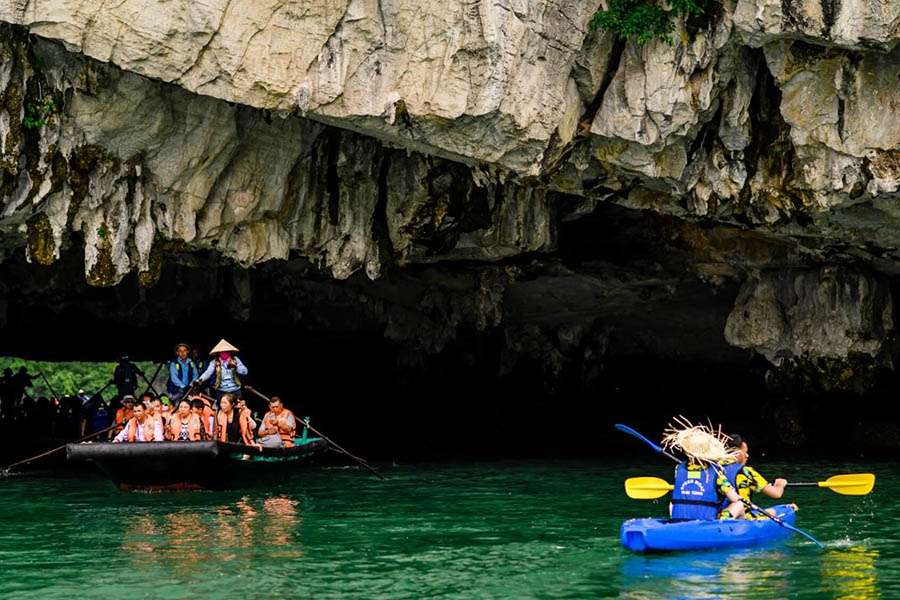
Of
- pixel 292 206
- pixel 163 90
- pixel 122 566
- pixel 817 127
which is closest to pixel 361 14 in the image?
pixel 163 90

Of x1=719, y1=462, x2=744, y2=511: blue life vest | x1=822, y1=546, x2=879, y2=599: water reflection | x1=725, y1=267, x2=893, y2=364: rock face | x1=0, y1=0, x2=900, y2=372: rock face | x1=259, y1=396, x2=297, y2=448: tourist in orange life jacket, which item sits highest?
x1=0, y1=0, x2=900, y2=372: rock face

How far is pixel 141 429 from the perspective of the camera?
60.3ft

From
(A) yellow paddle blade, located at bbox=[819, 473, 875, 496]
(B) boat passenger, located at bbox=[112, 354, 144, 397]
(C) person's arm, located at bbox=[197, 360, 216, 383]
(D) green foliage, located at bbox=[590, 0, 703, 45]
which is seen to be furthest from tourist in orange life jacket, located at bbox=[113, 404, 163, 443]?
(A) yellow paddle blade, located at bbox=[819, 473, 875, 496]

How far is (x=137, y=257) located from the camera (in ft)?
56.3

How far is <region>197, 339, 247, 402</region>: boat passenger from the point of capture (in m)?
19.1

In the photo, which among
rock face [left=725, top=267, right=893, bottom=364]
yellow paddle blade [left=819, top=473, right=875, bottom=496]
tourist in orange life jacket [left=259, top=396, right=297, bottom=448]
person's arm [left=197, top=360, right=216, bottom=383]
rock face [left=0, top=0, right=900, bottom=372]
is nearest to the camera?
yellow paddle blade [left=819, top=473, right=875, bottom=496]

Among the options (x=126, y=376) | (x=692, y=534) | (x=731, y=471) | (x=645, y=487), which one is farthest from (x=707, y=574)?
(x=126, y=376)

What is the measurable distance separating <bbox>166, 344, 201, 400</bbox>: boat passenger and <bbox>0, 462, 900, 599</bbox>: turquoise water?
1.84 metres

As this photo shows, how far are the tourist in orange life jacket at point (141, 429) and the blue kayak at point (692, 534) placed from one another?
840 centimetres

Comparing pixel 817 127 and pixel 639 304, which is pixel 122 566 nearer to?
pixel 817 127

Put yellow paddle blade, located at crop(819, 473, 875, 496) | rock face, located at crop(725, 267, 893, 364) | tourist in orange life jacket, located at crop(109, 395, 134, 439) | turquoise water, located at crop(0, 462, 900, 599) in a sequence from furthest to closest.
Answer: rock face, located at crop(725, 267, 893, 364) < tourist in orange life jacket, located at crop(109, 395, 134, 439) < yellow paddle blade, located at crop(819, 473, 875, 496) < turquoise water, located at crop(0, 462, 900, 599)

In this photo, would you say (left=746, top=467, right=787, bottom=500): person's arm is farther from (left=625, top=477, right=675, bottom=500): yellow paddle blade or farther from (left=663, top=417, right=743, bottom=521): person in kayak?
(left=625, top=477, right=675, bottom=500): yellow paddle blade

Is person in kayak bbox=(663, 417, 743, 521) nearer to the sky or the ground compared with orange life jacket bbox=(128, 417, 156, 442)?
nearer to the ground

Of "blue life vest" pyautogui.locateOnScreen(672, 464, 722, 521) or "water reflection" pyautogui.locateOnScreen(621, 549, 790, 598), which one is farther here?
"blue life vest" pyautogui.locateOnScreen(672, 464, 722, 521)
